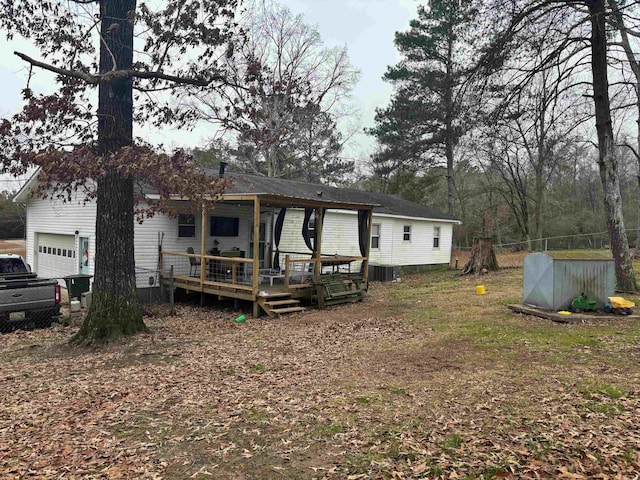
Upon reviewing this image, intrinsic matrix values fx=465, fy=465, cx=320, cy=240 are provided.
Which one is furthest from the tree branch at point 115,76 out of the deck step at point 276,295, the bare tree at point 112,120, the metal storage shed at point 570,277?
the metal storage shed at point 570,277

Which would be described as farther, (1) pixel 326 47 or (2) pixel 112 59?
(1) pixel 326 47

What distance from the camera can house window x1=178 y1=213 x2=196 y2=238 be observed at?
14.0m

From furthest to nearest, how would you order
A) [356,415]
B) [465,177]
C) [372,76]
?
[465,177] < [372,76] < [356,415]

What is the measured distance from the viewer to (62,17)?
334 inches

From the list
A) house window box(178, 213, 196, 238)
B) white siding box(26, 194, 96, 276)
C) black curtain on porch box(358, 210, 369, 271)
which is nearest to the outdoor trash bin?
white siding box(26, 194, 96, 276)

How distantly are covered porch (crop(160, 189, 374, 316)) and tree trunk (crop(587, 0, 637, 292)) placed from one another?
5.96 meters

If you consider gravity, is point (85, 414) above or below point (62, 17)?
below

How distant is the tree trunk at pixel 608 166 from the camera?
9680mm

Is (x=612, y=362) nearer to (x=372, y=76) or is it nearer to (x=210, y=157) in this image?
(x=372, y=76)

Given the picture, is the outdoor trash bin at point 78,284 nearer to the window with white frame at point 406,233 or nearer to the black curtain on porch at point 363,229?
the black curtain on porch at point 363,229

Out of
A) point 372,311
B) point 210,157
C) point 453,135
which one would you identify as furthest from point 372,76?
point 372,311

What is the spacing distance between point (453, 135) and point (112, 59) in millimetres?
21404

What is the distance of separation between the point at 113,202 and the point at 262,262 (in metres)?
8.00

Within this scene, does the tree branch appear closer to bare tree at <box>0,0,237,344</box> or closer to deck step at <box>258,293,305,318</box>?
bare tree at <box>0,0,237,344</box>
